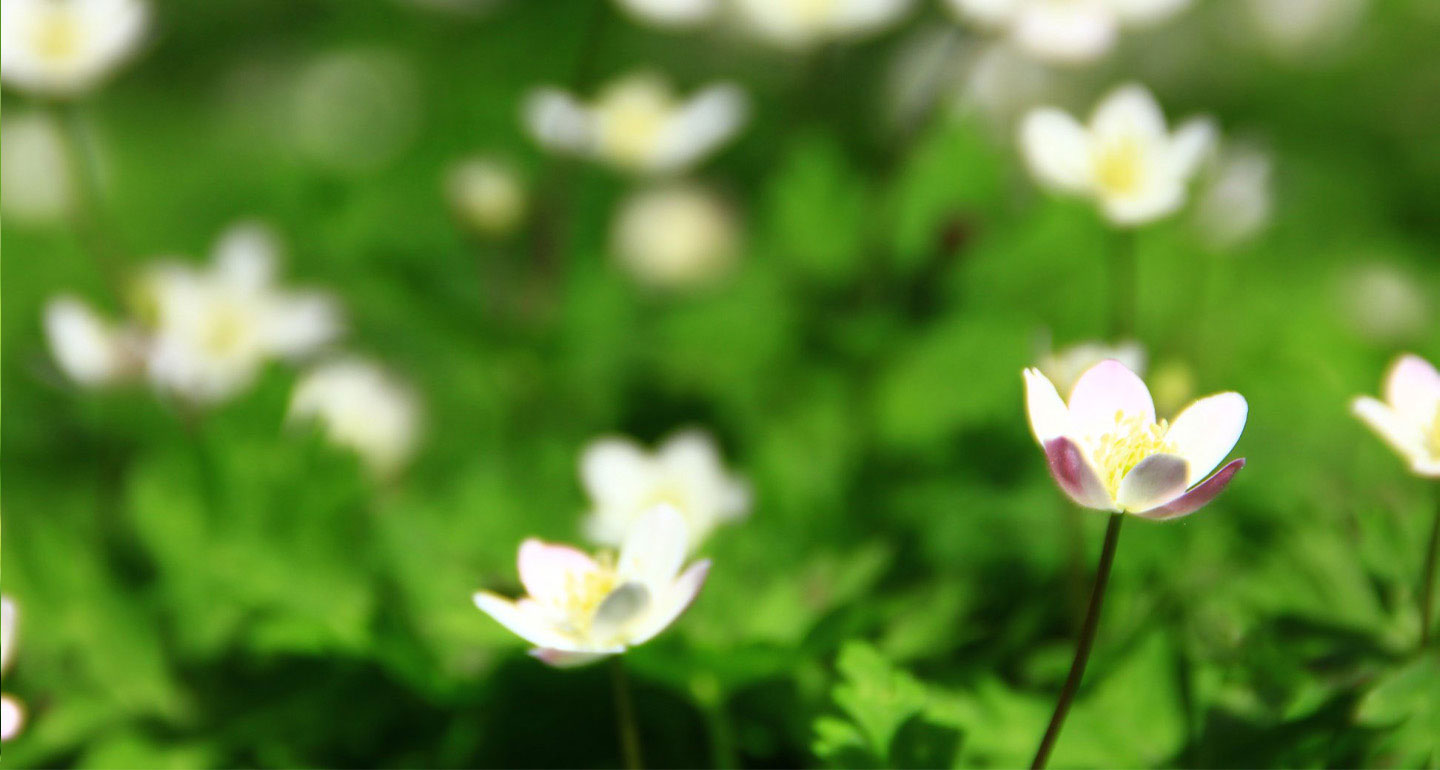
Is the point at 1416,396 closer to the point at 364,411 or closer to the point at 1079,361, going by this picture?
the point at 1079,361

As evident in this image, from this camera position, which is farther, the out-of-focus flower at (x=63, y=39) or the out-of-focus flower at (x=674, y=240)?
the out-of-focus flower at (x=674, y=240)

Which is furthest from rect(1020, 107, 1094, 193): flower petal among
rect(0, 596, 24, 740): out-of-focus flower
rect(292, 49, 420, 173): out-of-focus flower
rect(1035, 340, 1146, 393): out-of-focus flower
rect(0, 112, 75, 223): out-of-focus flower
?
rect(292, 49, 420, 173): out-of-focus flower

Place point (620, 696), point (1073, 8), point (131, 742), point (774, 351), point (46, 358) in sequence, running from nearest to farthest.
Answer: point (620, 696) < point (131, 742) < point (1073, 8) < point (46, 358) < point (774, 351)

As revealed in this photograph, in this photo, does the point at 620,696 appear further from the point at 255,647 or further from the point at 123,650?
the point at 123,650

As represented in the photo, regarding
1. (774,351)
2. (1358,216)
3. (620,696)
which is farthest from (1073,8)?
(1358,216)

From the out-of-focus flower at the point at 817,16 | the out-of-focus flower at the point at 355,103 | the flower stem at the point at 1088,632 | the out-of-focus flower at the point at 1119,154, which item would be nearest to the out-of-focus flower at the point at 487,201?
the out-of-focus flower at the point at 817,16

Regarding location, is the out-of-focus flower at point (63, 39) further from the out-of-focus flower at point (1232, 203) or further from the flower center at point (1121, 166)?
the out-of-focus flower at point (1232, 203)

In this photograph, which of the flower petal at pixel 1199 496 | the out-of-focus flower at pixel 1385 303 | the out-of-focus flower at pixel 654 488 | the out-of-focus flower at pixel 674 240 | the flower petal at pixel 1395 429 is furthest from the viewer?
the out-of-focus flower at pixel 674 240

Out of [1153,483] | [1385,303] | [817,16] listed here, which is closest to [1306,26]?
[1385,303]
